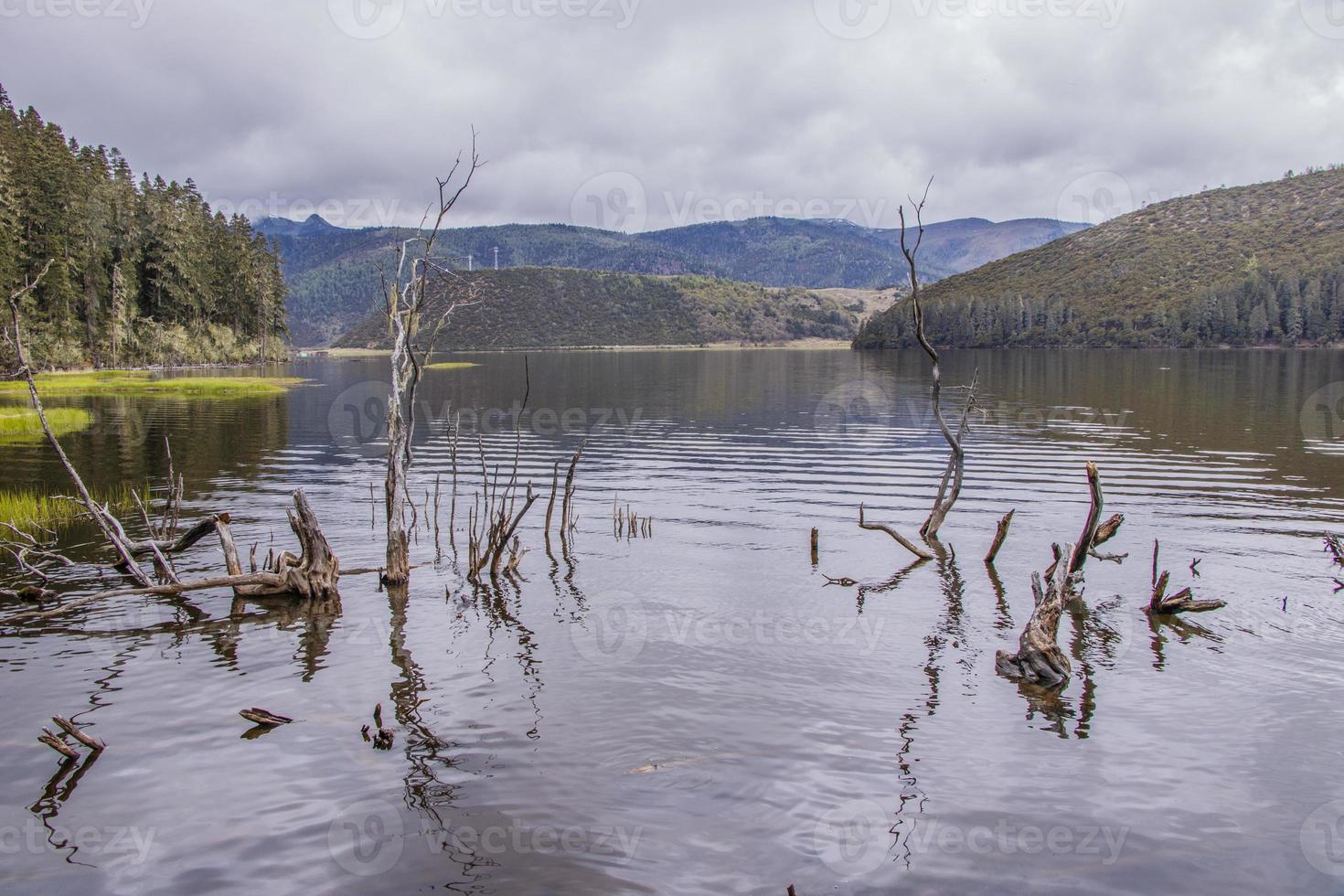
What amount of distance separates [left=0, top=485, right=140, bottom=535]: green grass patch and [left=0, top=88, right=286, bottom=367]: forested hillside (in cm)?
4521

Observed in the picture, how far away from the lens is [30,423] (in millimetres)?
47062

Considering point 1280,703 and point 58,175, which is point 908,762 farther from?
point 58,175

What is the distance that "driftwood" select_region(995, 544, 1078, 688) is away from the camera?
13.6 meters

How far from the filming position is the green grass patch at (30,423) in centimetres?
4366

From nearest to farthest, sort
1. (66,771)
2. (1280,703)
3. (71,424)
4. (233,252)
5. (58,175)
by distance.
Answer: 1. (66,771)
2. (1280,703)
3. (71,424)
4. (58,175)
5. (233,252)

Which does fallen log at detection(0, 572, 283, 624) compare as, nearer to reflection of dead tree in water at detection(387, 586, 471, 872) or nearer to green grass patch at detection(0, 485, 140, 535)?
reflection of dead tree in water at detection(387, 586, 471, 872)

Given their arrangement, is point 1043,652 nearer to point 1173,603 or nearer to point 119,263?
point 1173,603

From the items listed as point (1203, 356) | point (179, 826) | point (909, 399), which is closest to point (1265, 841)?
point (179, 826)

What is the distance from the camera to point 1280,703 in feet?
42.3

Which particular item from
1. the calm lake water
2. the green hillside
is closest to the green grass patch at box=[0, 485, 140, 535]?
the calm lake water

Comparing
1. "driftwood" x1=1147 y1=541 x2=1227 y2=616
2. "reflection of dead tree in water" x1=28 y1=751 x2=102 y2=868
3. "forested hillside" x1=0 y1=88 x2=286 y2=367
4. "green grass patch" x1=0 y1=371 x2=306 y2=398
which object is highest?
"forested hillside" x1=0 y1=88 x2=286 y2=367

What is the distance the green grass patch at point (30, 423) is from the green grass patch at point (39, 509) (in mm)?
19244

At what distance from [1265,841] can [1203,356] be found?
14344 centimetres

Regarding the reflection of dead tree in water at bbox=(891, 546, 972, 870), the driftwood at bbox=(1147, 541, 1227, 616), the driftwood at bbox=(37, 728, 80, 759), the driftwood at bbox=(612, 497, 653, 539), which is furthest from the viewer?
the driftwood at bbox=(612, 497, 653, 539)
